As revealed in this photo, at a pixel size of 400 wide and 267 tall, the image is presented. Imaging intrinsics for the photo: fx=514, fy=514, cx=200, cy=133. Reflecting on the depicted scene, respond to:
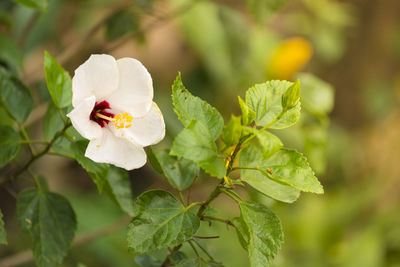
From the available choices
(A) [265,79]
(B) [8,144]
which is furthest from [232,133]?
(A) [265,79]

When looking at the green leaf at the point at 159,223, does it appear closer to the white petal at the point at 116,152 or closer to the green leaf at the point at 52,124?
the white petal at the point at 116,152

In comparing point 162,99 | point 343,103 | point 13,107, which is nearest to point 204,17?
point 162,99

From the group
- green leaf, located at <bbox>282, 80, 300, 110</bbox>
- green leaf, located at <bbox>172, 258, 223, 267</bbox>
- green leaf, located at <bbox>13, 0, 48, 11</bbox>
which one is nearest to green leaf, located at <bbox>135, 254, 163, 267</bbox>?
green leaf, located at <bbox>172, 258, 223, 267</bbox>

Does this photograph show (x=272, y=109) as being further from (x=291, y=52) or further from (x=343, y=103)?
(x=343, y=103)

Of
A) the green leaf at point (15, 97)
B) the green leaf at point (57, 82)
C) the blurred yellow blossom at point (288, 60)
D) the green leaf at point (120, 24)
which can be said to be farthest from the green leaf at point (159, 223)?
the blurred yellow blossom at point (288, 60)

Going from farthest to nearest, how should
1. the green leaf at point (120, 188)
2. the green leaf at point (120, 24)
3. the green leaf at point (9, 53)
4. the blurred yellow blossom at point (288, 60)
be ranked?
the blurred yellow blossom at point (288, 60) < the green leaf at point (120, 24) < the green leaf at point (9, 53) < the green leaf at point (120, 188)
